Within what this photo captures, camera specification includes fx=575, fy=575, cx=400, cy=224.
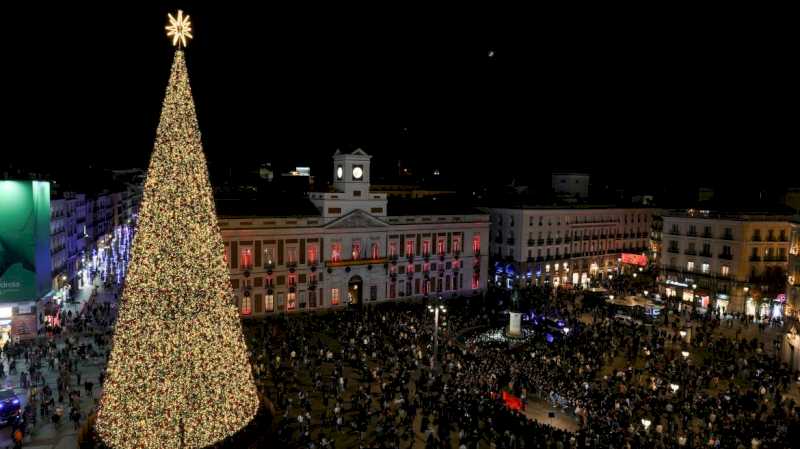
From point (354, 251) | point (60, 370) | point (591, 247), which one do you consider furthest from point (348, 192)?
point (591, 247)

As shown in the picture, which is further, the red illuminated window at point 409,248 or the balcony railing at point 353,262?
the red illuminated window at point 409,248

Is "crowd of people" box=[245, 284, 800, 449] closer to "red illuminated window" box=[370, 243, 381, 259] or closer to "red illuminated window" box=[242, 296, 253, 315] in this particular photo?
"red illuminated window" box=[242, 296, 253, 315]

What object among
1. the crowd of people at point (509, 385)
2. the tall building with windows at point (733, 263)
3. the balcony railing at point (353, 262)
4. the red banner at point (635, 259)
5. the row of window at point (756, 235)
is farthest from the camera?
the red banner at point (635, 259)

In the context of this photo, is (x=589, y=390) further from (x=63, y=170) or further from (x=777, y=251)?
(x=63, y=170)

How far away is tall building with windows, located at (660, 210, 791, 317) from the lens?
52.9m

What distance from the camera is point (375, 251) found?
177 feet

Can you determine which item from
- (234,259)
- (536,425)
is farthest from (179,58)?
(234,259)

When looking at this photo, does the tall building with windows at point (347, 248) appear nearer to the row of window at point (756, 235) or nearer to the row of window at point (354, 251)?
the row of window at point (354, 251)

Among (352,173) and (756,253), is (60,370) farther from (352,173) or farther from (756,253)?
(756,253)

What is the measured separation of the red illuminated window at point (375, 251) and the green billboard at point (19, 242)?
26.5m

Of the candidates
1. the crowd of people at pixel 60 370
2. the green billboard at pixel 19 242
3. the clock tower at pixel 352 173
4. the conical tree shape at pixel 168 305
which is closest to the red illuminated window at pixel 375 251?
the clock tower at pixel 352 173

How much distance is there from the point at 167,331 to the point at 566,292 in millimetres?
49109

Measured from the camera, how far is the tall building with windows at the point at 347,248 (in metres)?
47.3

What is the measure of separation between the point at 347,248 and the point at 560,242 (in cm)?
2790
